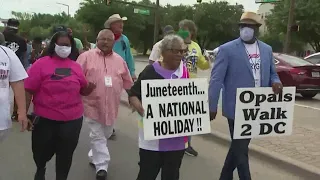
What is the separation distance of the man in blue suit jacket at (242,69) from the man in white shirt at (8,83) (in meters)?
1.78

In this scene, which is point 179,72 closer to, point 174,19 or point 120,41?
point 120,41

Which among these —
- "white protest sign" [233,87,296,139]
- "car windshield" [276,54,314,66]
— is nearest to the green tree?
"car windshield" [276,54,314,66]

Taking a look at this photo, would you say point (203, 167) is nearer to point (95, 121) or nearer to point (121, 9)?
point (95, 121)

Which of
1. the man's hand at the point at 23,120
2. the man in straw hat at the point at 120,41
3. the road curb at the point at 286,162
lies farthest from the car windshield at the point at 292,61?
the man's hand at the point at 23,120

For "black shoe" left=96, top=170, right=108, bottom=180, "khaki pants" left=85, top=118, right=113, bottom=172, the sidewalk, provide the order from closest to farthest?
"black shoe" left=96, top=170, right=108, bottom=180 < "khaki pants" left=85, top=118, right=113, bottom=172 < the sidewalk

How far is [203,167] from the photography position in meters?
5.92

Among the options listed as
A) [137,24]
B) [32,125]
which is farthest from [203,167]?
[137,24]

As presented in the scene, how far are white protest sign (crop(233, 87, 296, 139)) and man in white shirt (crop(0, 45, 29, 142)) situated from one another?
1.99 metres

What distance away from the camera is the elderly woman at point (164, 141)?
3.71 metres

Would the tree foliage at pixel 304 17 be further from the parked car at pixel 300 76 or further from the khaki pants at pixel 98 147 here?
the khaki pants at pixel 98 147

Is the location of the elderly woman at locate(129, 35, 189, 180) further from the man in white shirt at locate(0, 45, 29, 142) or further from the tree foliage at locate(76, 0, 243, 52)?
the tree foliage at locate(76, 0, 243, 52)

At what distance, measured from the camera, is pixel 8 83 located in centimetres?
357

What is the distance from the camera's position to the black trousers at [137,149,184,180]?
3777 mm

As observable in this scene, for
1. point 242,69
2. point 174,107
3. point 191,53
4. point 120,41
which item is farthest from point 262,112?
point 120,41
